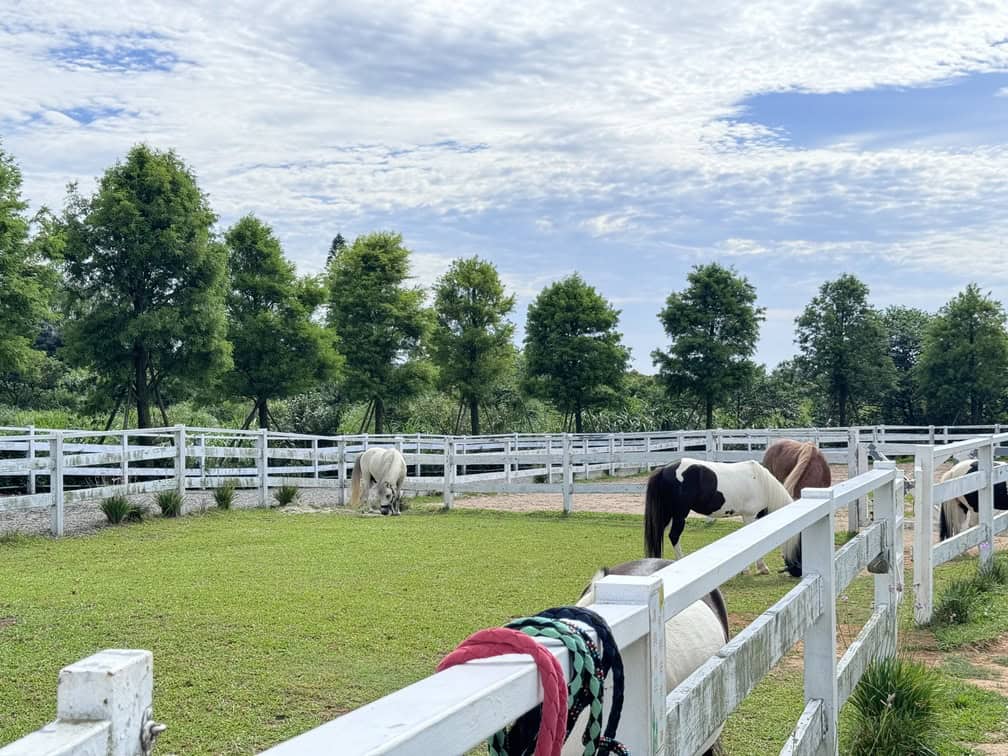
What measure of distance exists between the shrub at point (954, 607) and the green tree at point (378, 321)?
88.4 ft

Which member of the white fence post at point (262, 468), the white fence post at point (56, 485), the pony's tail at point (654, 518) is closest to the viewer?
the pony's tail at point (654, 518)

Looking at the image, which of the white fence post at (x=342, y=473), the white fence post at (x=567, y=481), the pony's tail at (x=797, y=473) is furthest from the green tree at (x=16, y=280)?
the pony's tail at (x=797, y=473)

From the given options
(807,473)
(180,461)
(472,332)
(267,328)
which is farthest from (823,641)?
(472,332)

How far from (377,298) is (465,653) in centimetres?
3282

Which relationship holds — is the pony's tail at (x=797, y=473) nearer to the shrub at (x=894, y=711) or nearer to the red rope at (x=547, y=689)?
the shrub at (x=894, y=711)

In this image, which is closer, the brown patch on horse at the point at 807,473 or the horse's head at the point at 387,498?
the brown patch on horse at the point at 807,473

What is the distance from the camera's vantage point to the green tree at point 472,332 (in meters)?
36.6

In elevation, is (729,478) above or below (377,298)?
below

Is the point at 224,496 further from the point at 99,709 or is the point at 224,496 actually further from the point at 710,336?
the point at 710,336

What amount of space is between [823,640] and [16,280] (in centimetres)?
2211

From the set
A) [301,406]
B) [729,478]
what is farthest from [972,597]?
[301,406]

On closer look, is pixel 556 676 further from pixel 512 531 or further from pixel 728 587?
pixel 512 531

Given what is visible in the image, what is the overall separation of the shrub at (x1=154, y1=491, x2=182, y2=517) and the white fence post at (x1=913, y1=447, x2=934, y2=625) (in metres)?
10.9

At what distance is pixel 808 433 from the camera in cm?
2017
